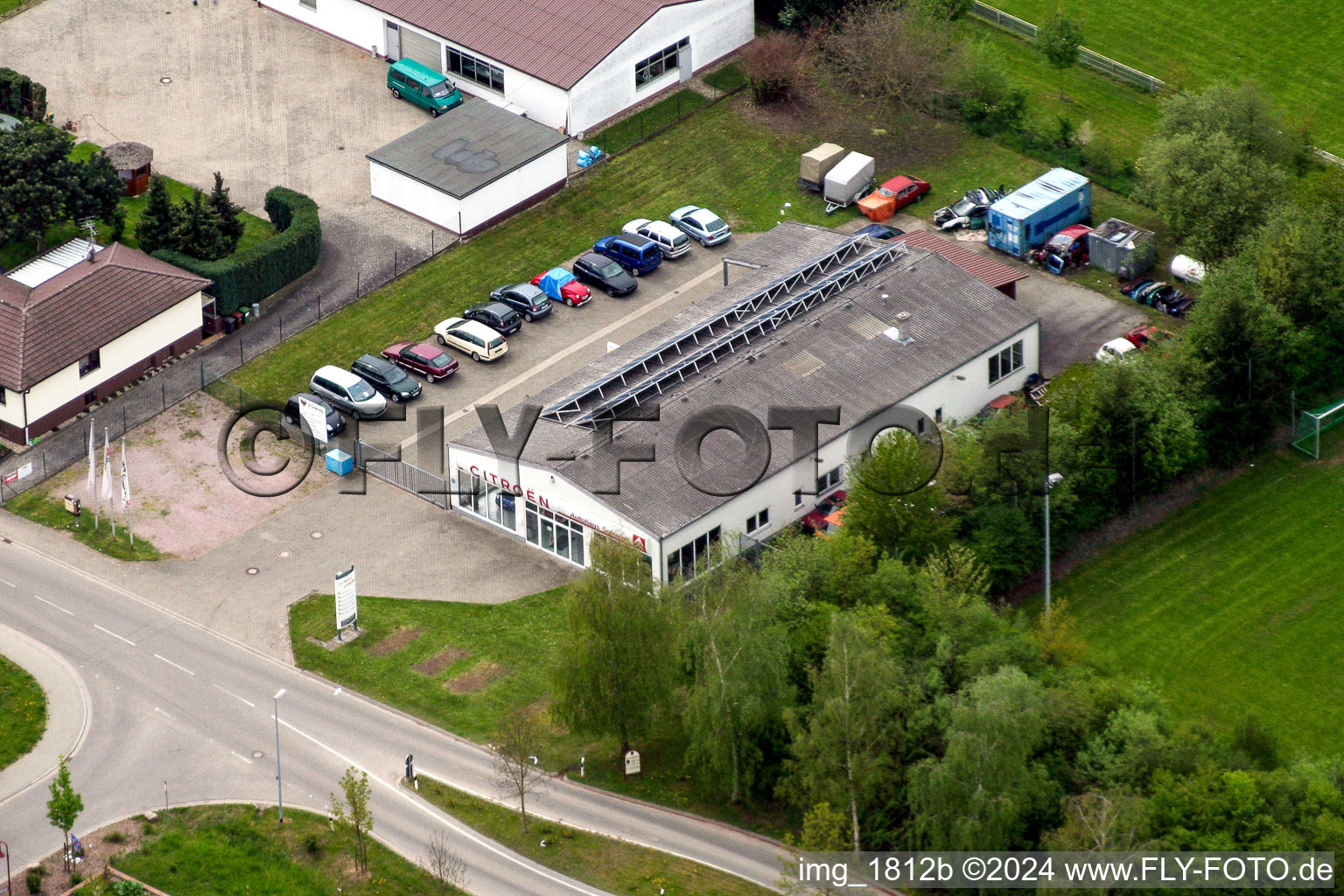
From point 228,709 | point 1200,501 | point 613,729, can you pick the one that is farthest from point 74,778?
point 1200,501

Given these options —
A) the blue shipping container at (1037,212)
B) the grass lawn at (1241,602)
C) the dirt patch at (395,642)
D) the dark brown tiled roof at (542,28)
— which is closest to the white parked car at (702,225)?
the dark brown tiled roof at (542,28)

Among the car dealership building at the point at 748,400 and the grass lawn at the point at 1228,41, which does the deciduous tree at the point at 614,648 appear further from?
the grass lawn at the point at 1228,41

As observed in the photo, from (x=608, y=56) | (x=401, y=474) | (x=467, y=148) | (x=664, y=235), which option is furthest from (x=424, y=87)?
(x=401, y=474)

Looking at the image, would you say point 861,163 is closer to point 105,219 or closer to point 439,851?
point 105,219

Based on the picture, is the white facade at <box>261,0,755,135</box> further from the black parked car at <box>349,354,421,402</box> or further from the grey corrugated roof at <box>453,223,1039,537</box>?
the black parked car at <box>349,354,421,402</box>

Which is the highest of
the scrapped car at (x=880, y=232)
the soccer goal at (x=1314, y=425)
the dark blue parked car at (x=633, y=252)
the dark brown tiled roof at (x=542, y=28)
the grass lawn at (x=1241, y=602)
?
the dark brown tiled roof at (x=542, y=28)

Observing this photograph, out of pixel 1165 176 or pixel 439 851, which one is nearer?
pixel 439 851
